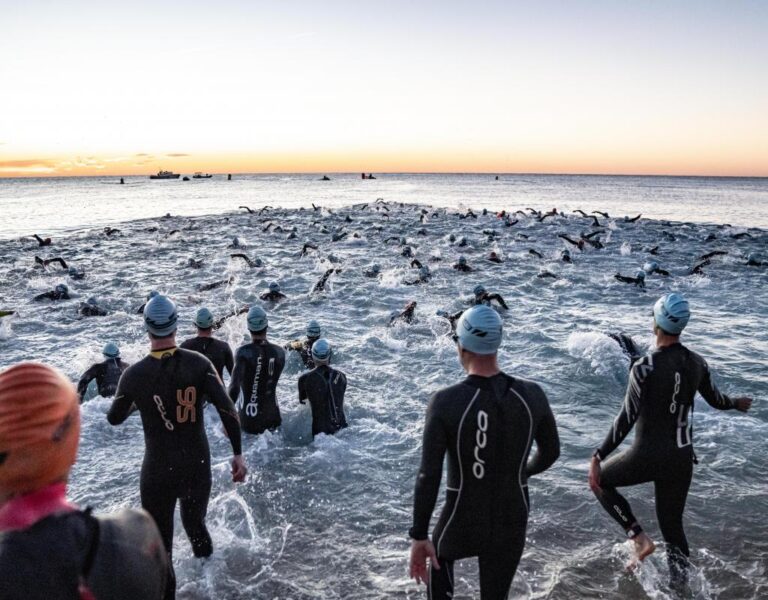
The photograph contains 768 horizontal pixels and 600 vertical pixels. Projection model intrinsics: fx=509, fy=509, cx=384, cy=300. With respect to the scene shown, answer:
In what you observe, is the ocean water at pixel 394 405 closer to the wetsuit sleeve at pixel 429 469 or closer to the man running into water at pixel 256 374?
the man running into water at pixel 256 374

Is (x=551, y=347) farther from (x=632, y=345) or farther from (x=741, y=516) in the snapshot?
(x=741, y=516)

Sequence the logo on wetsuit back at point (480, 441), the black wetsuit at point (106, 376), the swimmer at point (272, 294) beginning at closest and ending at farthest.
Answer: the logo on wetsuit back at point (480, 441)
the black wetsuit at point (106, 376)
the swimmer at point (272, 294)

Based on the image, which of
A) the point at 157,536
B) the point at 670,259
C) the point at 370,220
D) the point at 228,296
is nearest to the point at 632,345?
the point at 157,536

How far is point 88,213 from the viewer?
52.3 meters

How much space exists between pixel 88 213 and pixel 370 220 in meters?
31.1

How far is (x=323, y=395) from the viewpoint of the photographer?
7293 millimetres

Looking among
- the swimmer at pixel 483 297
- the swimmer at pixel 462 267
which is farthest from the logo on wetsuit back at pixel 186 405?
the swimmer at pixel 462 267

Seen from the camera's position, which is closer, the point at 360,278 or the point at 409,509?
the point at 409,509

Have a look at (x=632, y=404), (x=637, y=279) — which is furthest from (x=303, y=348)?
(x=637, y=279)

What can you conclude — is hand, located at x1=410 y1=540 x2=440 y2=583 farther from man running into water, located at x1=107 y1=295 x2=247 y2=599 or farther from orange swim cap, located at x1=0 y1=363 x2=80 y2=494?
orange swim cap, located at x1=0 y1=363 x2=80 y2=494

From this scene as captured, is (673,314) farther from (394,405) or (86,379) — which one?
(86,379)

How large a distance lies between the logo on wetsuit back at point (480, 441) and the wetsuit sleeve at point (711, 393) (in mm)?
2486

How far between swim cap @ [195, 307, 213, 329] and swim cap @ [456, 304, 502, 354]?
464 centimetres

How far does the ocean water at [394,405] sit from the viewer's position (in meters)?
4.98
